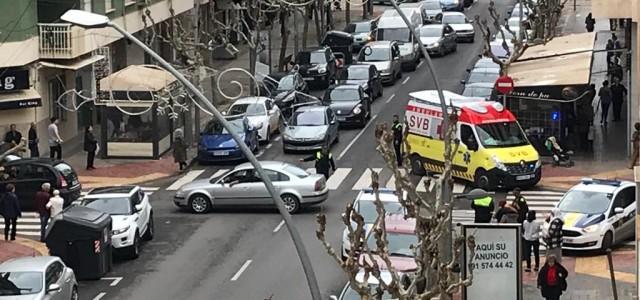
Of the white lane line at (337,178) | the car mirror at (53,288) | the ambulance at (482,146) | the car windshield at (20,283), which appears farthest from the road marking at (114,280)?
the ambulance at (482,146)

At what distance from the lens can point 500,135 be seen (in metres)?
36.5

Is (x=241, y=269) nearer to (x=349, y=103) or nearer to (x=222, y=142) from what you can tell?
(x=222, y=142)

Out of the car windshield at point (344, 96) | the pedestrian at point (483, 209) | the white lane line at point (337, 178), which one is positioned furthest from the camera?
the car windshield at point (344, 96)

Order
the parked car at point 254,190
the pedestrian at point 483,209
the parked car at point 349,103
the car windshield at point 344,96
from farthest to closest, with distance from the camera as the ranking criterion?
1. the car windshield at point 344,96
2. the parked car at point 349,103
3. the parked car at point 254,190
4. the pedestrian at point 483,209

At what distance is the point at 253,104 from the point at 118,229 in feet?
51.0

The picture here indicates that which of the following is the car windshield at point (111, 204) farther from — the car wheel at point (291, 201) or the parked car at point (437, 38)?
the parked car at point (437, 38)

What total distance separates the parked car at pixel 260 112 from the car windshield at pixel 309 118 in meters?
1.42

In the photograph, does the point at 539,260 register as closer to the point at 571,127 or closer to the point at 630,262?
the point at 630,262

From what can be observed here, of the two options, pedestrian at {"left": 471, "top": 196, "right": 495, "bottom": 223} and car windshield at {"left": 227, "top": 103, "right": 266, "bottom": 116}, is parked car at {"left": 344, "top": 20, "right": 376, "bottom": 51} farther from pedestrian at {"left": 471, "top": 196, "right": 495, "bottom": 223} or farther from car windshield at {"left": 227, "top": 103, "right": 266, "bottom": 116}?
pedestrian at {"left": 471, "top": 196, "right": 495, "bottom": 223}

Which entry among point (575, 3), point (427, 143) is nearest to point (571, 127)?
point (427, 143)

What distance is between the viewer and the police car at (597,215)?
29500 millimetres

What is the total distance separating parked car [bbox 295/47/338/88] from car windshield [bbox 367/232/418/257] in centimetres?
2668

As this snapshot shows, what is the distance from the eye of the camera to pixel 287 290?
88.8 ft

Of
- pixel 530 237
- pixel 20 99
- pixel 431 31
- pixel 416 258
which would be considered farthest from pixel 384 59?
pixel 416 258
